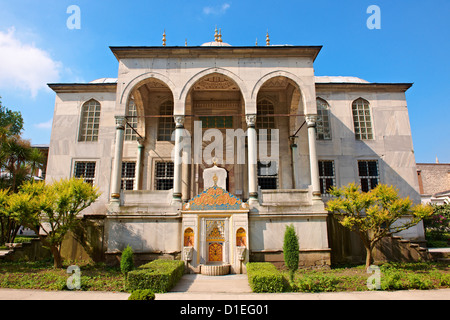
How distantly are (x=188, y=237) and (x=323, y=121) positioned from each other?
11979 millimetres

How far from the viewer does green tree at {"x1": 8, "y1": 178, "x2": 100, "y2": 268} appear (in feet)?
40.0

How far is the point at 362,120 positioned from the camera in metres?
19.7

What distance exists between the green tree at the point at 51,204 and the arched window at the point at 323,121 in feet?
46.1

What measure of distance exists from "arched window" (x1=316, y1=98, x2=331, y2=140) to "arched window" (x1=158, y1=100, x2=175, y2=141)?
31.5ft

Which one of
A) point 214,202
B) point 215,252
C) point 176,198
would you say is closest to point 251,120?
point 214,202

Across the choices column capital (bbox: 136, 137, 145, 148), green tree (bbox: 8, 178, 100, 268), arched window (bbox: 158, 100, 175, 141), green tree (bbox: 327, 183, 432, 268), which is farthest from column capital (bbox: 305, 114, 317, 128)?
green tree (bbox: 8, 178, 100, 268)

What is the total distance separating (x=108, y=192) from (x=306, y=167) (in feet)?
40.9

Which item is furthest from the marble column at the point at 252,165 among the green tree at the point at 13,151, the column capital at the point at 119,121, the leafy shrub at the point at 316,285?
the green tree at the point at 13,151

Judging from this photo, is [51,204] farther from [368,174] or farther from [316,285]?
[368,174]

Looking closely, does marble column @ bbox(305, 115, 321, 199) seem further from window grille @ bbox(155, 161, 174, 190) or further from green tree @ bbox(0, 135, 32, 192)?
green tree @ bbox(0, 135, 32, 192)

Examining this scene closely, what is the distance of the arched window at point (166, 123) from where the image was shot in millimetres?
19445

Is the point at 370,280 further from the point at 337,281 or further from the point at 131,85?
the point at 131,85

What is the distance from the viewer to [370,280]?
32.7 ft

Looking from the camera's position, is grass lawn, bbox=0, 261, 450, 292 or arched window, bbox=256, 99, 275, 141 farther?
arched window, bbox=256, 99, 275, 141
